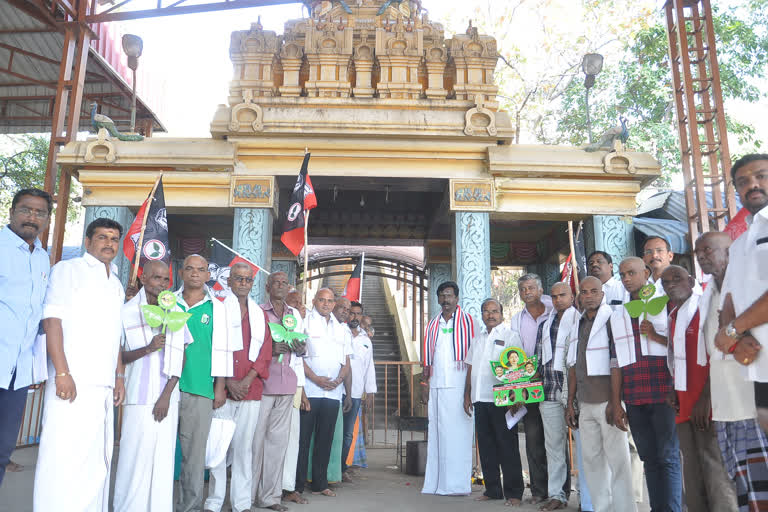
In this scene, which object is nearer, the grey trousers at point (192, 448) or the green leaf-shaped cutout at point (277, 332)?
the grey trousers at point (192, 448)

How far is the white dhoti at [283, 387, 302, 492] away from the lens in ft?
16.4

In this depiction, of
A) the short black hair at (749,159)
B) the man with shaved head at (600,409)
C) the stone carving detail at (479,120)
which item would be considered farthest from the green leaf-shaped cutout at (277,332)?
the stone carving detail at (479,120)

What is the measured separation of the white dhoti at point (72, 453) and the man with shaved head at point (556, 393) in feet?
11.1

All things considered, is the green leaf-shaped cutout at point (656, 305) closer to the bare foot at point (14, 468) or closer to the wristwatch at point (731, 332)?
the wristwatch at point (731, 332)

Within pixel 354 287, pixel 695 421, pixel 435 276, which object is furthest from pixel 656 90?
pixel 695 421

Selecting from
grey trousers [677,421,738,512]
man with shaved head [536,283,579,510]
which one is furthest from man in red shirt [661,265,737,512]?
man with shaved head [536,283,579,510]

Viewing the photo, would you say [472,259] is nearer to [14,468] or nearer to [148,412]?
[148,412]

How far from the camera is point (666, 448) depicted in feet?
12.2

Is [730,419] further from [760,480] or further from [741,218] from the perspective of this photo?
[741,218]

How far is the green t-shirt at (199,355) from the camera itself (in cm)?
397

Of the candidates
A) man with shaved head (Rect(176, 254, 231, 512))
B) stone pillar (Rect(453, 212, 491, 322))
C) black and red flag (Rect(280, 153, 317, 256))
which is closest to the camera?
man with shaved head (Rect(176, 254, 231, 512))

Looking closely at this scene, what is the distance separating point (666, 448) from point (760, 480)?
127 centimetres

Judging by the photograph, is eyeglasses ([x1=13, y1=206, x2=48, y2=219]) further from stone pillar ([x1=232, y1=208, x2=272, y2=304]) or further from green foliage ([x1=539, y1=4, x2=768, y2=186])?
green foliage ([x1=539, y1=4, x2=768, y2=186])

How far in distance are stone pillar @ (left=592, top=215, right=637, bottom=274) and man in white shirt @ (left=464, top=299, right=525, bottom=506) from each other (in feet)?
8.86
